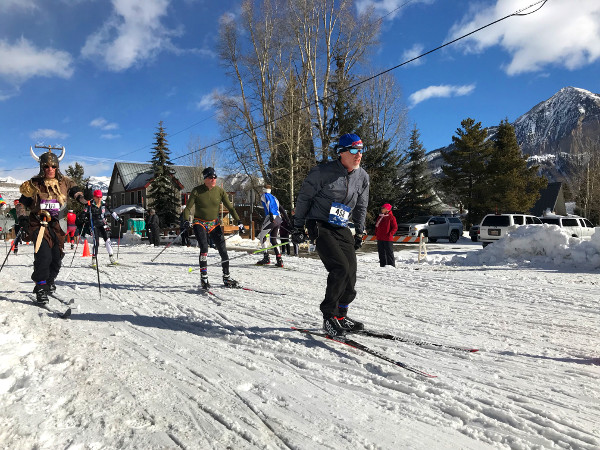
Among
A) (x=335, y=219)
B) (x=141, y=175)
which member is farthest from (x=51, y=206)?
(x=141, y=175)

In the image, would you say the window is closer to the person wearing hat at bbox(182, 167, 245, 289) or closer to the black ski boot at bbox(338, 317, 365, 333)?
the person wearing hat at bbox(182, 167, 245, 289)

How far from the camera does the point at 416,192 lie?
33.4 metres

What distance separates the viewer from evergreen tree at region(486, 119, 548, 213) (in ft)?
108

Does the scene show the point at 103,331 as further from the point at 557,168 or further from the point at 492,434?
the point at 557,168

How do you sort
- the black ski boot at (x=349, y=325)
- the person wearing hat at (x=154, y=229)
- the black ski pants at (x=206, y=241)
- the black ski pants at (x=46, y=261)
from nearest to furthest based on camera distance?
the black ski boot at (x=349, y=325) < the black ski pants at (x=46, y=261) < the black ski pants at (x=206, y=241) < the person wearing hat at (x=154, y=229)

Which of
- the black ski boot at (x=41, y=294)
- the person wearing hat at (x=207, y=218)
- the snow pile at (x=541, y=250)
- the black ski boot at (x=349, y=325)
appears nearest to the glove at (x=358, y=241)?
the black ski boot at (x=349, y=325)

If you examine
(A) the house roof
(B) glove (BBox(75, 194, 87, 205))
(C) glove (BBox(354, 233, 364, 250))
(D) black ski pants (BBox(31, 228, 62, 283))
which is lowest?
(D) black ski pants (BBox(31, 228, 62, 283))

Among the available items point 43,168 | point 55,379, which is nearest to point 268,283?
point 43,168

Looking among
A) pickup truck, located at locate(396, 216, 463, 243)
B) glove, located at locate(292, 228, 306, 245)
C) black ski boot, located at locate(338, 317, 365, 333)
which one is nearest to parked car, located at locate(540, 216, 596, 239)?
pickup truck, located at locate(396, 216, 463, 243)

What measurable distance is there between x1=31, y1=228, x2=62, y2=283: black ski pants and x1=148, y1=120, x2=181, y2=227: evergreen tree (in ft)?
100

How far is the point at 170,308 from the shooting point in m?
5.15

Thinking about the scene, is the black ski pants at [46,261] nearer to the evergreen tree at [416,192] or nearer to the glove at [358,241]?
the glove at [358,241]

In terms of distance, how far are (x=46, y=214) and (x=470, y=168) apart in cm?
3642

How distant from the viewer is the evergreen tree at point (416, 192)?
33406 millimetres
